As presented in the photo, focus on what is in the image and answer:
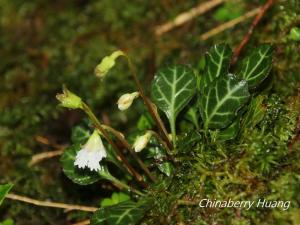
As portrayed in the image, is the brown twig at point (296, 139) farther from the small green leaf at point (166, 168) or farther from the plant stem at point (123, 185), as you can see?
the plant stem at point (123, 185)

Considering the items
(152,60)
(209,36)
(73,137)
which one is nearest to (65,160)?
(73,137)

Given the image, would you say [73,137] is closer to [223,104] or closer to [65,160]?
[65,160]

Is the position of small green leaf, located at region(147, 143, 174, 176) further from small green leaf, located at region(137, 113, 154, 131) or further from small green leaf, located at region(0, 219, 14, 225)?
small green leaf, located at region(0, 219, 14, 225)

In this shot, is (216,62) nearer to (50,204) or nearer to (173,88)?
(173,88)

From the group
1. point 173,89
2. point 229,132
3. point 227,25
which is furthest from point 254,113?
point 227,25

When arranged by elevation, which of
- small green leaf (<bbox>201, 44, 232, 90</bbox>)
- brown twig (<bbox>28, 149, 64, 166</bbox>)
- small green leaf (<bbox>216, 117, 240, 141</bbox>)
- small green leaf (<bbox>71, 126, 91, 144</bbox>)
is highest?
small green leaf (<bbox>201, 44, 232, 90</bbox>)

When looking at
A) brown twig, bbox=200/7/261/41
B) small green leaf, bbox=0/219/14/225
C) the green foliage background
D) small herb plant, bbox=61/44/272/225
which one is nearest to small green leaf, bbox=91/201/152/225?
small herb plant, bbox=61/44/272/225

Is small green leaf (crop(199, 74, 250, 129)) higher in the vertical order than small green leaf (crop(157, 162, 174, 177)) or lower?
higher
